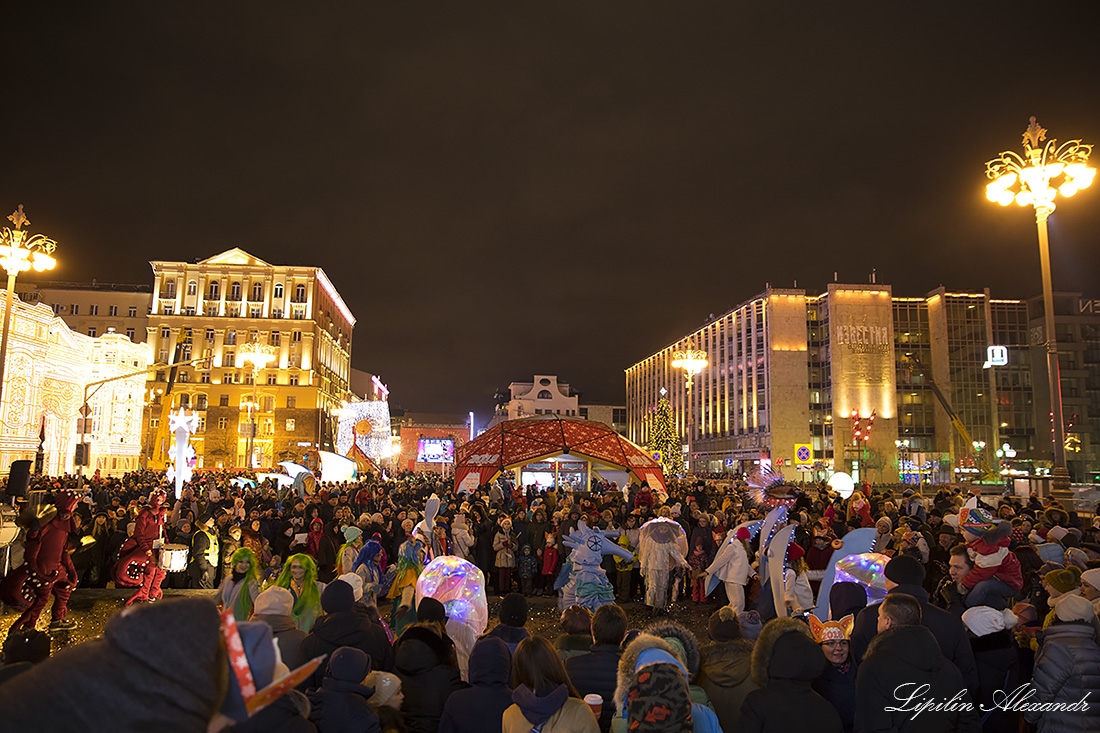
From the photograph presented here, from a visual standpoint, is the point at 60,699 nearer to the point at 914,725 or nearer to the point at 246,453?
the point at 914,725

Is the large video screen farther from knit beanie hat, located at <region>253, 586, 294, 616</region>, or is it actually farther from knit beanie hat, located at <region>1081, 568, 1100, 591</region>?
knit beanie hat, located at <region>1081, 568, 1100, 591</region>

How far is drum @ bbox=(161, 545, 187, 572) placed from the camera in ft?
36.8

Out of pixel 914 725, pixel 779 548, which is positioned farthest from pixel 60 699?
pixel 779 548

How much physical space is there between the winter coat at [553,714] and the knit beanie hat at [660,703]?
0.63 metres

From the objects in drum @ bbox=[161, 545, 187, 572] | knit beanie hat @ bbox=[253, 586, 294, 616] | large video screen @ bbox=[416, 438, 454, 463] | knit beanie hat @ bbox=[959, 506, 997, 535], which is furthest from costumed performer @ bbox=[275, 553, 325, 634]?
large video screen @ bbox=[416, 438, 454, 463]

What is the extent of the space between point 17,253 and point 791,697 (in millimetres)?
22680

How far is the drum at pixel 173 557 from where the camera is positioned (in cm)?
1121

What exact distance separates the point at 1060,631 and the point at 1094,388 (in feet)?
239

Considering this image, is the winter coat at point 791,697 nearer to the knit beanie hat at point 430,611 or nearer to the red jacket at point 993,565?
the knit beanie hat at point 430,611

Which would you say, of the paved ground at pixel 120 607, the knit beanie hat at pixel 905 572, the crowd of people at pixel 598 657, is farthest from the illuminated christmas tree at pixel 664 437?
the knit beanie hat at pixel 905 572

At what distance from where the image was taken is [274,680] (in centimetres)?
160

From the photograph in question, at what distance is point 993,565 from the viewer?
5.87 m

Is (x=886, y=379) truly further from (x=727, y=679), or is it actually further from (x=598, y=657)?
(x=598, y=657)

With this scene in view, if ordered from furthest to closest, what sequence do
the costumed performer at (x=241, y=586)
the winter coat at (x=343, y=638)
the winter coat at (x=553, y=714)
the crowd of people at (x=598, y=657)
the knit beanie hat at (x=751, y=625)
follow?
1. the costumed performer at (x=241, y=586)
2. the knit beanie hat at (x=751, y=625)
3. the winter coat at (x=343, y=638)
4. the winter coat at (x=553, y=714)
5. the crowd of people at (x=598, y=657)
